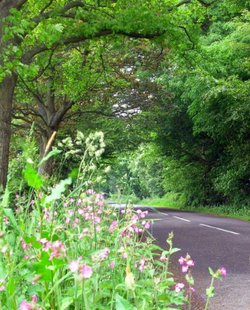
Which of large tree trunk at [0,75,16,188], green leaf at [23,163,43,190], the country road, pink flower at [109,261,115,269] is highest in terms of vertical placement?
large tree trunk at [0,75,16,188]

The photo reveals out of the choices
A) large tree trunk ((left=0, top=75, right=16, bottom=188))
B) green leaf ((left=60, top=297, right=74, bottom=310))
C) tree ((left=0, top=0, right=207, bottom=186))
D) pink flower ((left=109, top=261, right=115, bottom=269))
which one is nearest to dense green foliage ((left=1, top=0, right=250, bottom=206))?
tree ((left=0, top=0, right=207, bottom=186))

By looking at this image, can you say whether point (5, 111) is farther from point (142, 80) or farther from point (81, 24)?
point (142, 80)

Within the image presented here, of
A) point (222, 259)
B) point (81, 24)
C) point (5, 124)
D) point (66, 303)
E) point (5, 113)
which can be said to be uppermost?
point (81, 24)

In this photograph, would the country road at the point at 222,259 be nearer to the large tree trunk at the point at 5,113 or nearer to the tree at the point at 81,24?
the large tree trunk at the point at 5,113

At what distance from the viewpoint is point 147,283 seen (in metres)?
3.26

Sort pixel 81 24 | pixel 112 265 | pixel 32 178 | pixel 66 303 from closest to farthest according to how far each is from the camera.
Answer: pixel 32 178 → pixel 66 303 → pixel 112 265 → pixel 81 24

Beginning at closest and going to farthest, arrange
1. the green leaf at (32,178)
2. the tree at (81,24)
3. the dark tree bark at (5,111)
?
the green leaf at (32,178), the dark tree bark at (5,111), the tree at (81,24)

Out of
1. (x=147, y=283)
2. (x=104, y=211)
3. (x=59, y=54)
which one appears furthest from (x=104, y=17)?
(x=147, y=283)

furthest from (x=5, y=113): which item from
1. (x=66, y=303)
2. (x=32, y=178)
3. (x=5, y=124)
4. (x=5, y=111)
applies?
(x=32, y=178)

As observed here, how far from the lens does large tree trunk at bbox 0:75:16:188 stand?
10.8 metres

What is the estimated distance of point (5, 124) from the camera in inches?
428

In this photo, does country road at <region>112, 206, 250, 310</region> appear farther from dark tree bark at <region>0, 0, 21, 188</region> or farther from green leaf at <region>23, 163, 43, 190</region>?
dark tree bark at <region>0, 0, 21, 188</region>

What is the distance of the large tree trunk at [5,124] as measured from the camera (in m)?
10.8

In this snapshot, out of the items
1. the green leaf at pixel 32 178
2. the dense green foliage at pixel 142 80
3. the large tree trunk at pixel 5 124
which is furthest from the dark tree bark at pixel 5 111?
the green leaf at pixel 32 178
